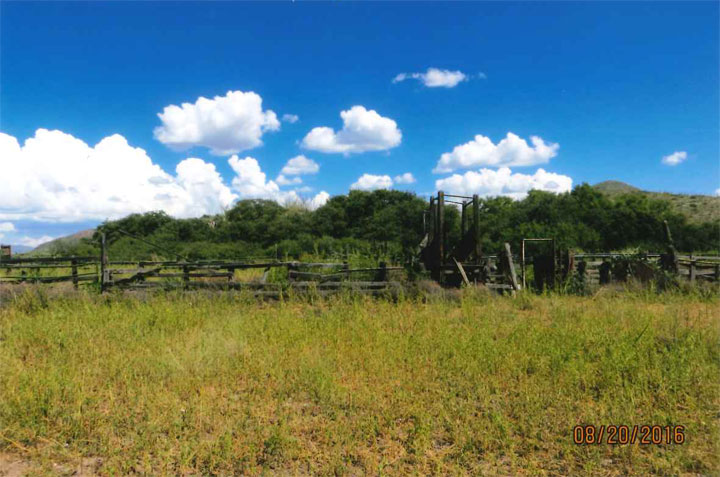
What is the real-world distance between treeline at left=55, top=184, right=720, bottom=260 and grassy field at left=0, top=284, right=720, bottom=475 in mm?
19063

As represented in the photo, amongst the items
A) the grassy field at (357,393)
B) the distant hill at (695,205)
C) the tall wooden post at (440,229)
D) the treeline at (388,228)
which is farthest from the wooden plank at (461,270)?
the distant hill at (695,205)

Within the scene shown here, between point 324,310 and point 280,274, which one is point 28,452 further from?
point 280,274

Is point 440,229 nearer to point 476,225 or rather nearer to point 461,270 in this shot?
point 476,225

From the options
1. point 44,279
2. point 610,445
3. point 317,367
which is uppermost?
point 44,279

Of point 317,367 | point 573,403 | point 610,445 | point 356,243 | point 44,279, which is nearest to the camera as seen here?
point 610,445

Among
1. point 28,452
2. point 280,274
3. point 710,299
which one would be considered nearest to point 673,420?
point 28,452

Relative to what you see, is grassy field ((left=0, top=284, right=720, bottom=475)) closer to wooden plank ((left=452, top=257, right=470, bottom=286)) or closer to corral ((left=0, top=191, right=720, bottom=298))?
corral ((left=0, top=191, right=720, bottom=298))

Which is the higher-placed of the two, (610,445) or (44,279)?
(44,279)

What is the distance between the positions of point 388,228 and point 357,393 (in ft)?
85.5

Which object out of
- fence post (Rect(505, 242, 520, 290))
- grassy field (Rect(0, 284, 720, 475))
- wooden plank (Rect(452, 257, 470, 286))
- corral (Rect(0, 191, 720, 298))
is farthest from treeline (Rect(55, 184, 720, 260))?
grassy field (Rect(0, 284, 720, 475))

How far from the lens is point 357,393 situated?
4.93 m

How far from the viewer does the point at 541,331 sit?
23.3 feet

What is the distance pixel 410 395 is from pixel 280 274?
40.9ft

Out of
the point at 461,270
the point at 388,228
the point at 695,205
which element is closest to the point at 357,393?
the point at 461,270
